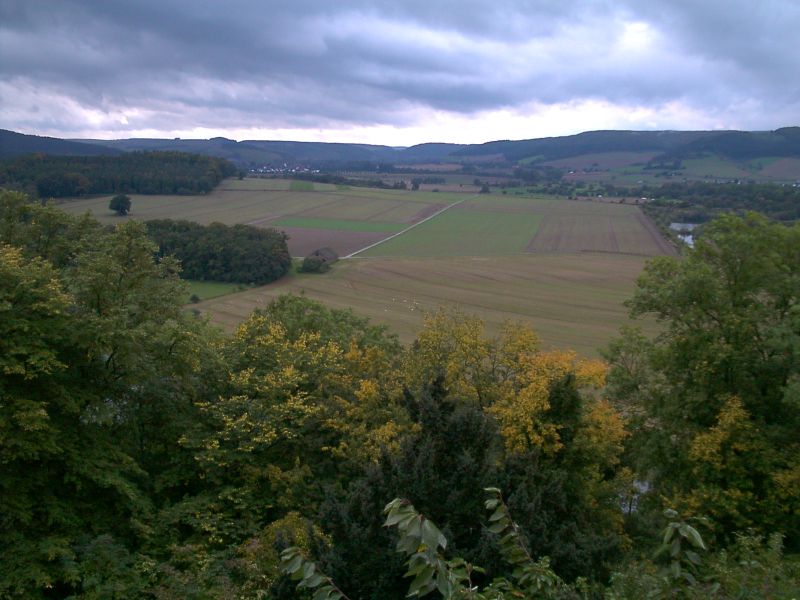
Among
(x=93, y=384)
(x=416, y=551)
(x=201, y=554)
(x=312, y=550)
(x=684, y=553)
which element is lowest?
(x=201, y=554)

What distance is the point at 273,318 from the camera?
2439 centimetres

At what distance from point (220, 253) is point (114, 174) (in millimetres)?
40806

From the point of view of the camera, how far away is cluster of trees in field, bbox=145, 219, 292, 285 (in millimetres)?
49469

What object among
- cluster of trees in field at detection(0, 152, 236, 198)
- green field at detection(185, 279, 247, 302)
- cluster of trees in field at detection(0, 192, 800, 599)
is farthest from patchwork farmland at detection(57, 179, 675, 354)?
cluster of trees in field at detection(0, 192, 800, 599)

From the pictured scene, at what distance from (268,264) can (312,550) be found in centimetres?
4244

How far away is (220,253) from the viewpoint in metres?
49.3

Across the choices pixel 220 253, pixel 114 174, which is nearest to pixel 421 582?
pixel 220 253

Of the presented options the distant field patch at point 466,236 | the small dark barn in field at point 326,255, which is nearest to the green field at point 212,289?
the small dark barn in field at point 326,255

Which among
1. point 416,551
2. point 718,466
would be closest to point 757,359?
point 718,466

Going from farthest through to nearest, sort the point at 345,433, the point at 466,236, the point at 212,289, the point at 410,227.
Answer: the point at 410,227, the point at 466,236, the point at 212,289, the point at 345,433

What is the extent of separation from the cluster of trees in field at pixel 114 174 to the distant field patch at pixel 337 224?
757 inches

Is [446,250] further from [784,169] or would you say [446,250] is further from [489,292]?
[784,169]

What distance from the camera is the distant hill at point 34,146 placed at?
88.3 m

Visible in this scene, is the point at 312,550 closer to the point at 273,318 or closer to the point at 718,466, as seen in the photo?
the point at 718,466
